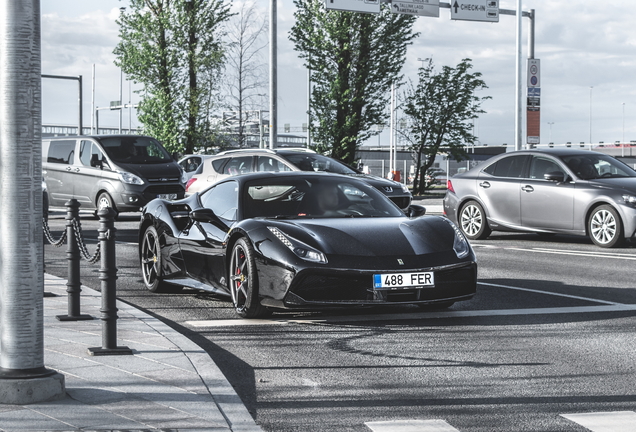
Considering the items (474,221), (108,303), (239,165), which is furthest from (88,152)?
(108,303)

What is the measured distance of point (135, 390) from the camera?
201 inches

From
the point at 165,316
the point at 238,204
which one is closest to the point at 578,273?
the point at 238,204

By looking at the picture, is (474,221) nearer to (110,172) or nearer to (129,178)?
(129,178)

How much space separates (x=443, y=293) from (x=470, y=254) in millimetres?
502

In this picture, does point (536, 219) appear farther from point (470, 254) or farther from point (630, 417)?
point (630, 417)

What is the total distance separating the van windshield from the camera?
2211 cm

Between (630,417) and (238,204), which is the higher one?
(238,204)

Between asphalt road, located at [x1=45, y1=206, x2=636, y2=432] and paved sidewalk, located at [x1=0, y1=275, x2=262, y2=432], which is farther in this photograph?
asphalt road, located at [x1=45, y1=206, x2=636, y2=432]

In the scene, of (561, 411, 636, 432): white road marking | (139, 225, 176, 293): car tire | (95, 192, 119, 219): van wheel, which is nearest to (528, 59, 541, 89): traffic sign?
(95, 192, 119, 219): van wheel

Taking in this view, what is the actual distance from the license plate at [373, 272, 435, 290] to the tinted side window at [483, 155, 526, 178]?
8.96m

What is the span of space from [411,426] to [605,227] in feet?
36.4

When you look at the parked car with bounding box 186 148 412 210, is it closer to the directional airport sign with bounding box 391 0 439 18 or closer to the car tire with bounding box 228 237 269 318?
the directional airport sign with bounding box 391 0 439 18

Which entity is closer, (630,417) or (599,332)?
(630,417)

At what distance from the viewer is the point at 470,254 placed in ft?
26.2
